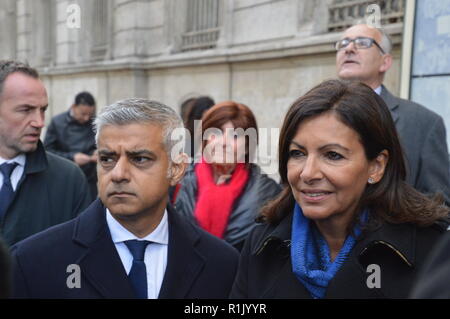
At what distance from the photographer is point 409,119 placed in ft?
9.96

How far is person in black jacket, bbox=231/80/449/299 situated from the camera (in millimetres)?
1716

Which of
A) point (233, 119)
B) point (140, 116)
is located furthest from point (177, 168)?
point (233, 119)

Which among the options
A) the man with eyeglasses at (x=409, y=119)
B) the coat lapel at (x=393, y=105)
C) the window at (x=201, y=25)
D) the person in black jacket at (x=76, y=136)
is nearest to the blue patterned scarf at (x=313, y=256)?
the man with eyeglasses at (x=409, y=119)

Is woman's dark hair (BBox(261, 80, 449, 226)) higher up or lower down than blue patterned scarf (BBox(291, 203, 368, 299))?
higher up

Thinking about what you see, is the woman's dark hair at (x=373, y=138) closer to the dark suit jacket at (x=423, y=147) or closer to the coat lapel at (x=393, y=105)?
the dark suit jacket at (x=423, y=147)

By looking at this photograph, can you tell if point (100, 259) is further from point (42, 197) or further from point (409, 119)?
point (409, 119)

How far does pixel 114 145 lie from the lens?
194 cm

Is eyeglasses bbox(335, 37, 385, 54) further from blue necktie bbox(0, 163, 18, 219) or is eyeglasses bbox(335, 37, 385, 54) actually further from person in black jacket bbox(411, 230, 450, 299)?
person in black jacket bbox(411, 230, 450, 299)

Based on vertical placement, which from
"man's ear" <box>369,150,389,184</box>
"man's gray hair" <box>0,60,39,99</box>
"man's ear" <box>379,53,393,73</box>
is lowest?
"man's ear" <box>369,150,389,184</box>

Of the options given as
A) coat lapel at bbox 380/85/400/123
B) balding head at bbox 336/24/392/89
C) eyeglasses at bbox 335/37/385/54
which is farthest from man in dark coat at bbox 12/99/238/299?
eyeglasses at bbox 335/37/385/54

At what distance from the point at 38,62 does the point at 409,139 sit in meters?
12.3

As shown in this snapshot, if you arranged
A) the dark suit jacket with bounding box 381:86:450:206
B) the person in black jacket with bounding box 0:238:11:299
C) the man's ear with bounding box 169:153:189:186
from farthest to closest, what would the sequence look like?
1. the dark suit jacket with bounding box 381:86:450:206
2. the man's ear with bounding box 169:153:189:186
3. the person in black jacket with bounding box 0:238:11:299

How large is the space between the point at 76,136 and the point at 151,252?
4.35 m

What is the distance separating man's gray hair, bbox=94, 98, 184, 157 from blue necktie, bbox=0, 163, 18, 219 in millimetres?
850
